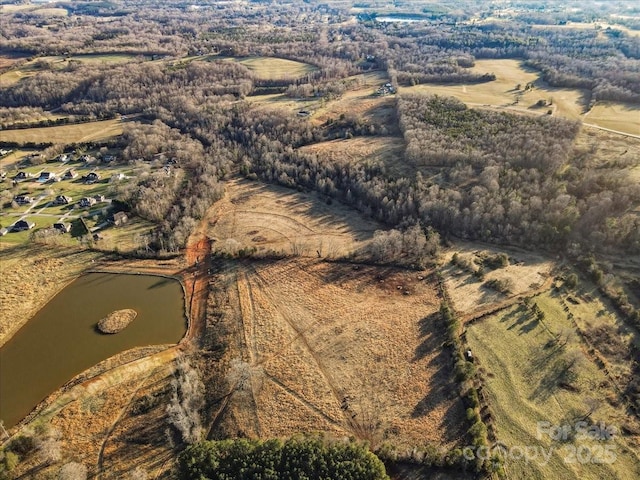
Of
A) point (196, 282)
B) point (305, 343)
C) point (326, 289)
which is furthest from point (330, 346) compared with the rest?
point (196, 282)

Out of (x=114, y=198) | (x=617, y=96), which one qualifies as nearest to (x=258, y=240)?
(x=114, y=198)

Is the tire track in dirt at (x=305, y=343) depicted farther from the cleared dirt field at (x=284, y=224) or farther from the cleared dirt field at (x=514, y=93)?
the cleared dirt field at (x=514, y=93)

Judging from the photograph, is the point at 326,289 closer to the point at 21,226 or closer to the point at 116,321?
the point at 116,321

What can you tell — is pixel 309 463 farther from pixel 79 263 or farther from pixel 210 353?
pixel 79 263

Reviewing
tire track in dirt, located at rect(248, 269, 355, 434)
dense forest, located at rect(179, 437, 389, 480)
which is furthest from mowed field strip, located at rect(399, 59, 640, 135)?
dense forest, located at rect(179, 437, 389, 480)

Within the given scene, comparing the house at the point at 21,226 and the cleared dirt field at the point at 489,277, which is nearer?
the cleared dirt field at the point at 489,277

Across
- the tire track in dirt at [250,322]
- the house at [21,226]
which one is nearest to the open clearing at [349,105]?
the tire track in dirt at [250,322]

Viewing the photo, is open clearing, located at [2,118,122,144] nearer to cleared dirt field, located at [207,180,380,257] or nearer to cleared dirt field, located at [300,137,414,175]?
cleared dirt field, located at [207,180,380,257]
